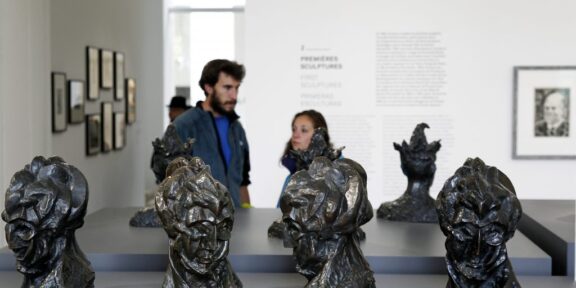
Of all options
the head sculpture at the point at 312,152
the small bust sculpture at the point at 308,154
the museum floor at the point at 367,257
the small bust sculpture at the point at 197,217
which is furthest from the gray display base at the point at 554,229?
the small bust sculpture at the point at 197,217

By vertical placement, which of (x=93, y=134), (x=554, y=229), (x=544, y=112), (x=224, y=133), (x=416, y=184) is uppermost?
(x=544, y=112)

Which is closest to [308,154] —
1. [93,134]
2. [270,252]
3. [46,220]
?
[270,252]

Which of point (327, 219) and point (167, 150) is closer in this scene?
point (327, 219)

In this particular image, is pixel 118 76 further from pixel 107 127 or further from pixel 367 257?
pixel 367 257

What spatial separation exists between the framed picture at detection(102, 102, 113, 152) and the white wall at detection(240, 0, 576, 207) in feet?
11.4

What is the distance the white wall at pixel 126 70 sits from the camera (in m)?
8.81

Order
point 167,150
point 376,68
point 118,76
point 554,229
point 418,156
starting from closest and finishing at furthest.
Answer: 1. point 554,229
2. point 167,150
3. point 418,156
4. point 376,68
5. point 118,76

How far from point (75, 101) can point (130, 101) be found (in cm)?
291

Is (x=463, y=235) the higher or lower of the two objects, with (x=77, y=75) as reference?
lower

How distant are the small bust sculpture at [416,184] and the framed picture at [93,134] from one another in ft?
18.7

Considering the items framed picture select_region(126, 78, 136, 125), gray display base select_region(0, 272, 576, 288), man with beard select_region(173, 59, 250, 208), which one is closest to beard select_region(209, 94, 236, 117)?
man with beard select_region(173, 59, 250, 208)

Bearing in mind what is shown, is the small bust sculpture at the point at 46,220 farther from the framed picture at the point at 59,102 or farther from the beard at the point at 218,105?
the framed picture at the point at 59,102

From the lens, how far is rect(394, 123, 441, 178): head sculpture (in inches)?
175

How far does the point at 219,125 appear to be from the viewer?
19.3ft
